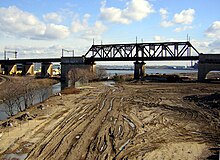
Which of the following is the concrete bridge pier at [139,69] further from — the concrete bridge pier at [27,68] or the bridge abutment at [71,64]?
the concrete bridge pier at [27,68]

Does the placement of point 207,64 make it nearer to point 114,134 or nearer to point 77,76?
point 77,76

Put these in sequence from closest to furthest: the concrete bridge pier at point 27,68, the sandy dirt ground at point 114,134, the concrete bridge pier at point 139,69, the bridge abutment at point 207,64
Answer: the sandy dirt ground at point 114,134 → the bridge abutment at point 207,64 → the concrete bridge pier at point 139,69 → the concrete bridge pier at point 27,68

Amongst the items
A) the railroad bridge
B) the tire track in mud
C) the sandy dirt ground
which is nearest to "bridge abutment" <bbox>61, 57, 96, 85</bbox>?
the railroad bridge

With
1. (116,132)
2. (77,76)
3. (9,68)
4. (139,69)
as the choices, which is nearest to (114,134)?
(116,132)

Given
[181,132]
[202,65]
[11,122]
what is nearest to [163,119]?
[181,132]

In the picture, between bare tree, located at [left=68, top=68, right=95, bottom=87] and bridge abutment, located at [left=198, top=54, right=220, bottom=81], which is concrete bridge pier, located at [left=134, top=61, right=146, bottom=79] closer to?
bare tree, located at [left=68, top=68, right=95, bottom=87]

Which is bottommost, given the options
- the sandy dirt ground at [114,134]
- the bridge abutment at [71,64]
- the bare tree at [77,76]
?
the sandy dirt ground at [114,134]

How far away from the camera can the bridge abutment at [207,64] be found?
193ft

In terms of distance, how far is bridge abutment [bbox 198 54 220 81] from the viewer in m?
59.0

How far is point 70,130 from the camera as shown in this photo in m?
17.5

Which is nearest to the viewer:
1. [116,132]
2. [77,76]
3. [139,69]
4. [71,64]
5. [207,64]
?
[116,132]

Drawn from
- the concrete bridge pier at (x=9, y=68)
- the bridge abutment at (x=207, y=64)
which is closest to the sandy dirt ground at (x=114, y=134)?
the bridge abutment at (x=207, y=64)

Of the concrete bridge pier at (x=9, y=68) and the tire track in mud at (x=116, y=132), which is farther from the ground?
the concrete bridge pier at (x=9, y=68)

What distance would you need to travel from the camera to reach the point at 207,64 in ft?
197
